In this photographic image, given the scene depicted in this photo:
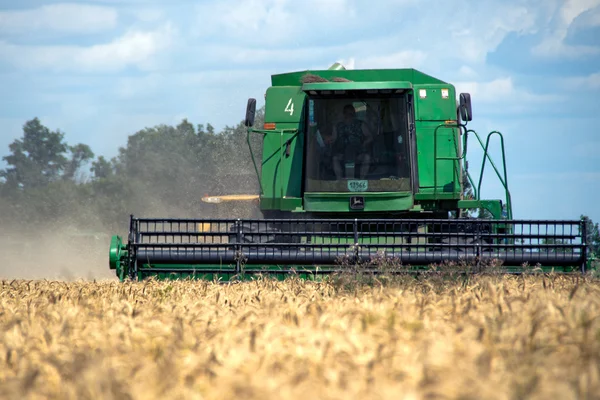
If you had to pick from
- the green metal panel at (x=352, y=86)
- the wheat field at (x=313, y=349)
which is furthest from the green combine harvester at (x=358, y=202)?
the wheat field at (x=313, y=349)

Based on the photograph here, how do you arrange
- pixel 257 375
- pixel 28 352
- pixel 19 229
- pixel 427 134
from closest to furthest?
pixel 257 375 → pixel 28 352 → pixel 427 134 → pixel 19 229

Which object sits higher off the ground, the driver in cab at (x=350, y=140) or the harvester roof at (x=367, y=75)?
the harvester roof at (x=367, y=75)

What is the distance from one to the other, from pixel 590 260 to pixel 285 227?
327 centimetres

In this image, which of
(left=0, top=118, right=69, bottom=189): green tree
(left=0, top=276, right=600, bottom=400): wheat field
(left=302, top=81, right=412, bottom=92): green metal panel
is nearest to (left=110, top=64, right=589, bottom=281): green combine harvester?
(left=302, top=81, right=412, bottom=92): green metal panel

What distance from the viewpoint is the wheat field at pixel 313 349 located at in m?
2.69

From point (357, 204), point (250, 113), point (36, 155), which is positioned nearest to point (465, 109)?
point (357, 204)

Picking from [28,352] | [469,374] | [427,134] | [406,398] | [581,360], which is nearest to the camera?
[406,398]

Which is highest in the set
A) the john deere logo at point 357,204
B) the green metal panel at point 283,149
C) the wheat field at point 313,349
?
the green metal panel at point 283,149

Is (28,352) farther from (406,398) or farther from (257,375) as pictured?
(406,398)

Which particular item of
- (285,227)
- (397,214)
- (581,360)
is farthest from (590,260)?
(581,360)

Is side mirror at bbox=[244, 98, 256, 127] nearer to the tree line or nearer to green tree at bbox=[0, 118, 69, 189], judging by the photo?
the tree line

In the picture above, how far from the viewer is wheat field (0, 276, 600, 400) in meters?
2.69

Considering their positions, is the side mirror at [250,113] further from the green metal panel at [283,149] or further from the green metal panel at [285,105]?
the green metal panel at [285,105]

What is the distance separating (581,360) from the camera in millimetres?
3148
